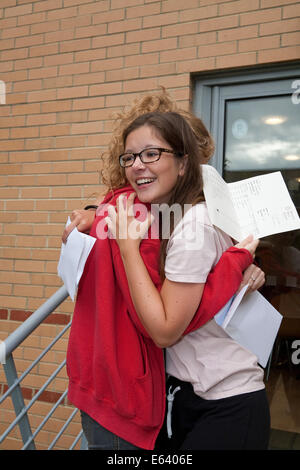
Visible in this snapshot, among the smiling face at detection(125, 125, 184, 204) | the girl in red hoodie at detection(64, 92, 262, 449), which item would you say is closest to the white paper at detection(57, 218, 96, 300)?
the girl in red hoodie at detection(64, 92, 262, 449)

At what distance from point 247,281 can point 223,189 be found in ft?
1.15

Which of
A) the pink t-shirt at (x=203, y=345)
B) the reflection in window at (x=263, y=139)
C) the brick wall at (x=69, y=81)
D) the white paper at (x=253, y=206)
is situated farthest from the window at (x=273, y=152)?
the pink t-shirt at (x=203, y=345)

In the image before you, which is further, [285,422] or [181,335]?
[285,422]

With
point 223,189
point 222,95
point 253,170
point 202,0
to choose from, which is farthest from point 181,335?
point 202,0

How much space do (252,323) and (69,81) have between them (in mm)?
2819

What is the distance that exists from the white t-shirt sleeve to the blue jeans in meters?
0.51

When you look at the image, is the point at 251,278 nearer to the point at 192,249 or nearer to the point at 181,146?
the point at 192,249

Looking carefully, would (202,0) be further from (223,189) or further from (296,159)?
(223,189)

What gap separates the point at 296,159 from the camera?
2.97 metres

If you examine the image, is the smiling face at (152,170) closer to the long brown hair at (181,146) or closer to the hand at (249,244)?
the long brown hair at (181,146)

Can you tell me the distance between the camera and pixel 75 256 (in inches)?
53.5

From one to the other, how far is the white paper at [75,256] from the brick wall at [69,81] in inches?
67.9

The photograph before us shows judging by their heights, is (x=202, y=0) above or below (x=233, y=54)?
above

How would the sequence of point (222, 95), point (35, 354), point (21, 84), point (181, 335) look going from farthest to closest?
point (21, 84), point (35, 354), point (222, 95), point (181, 335)
